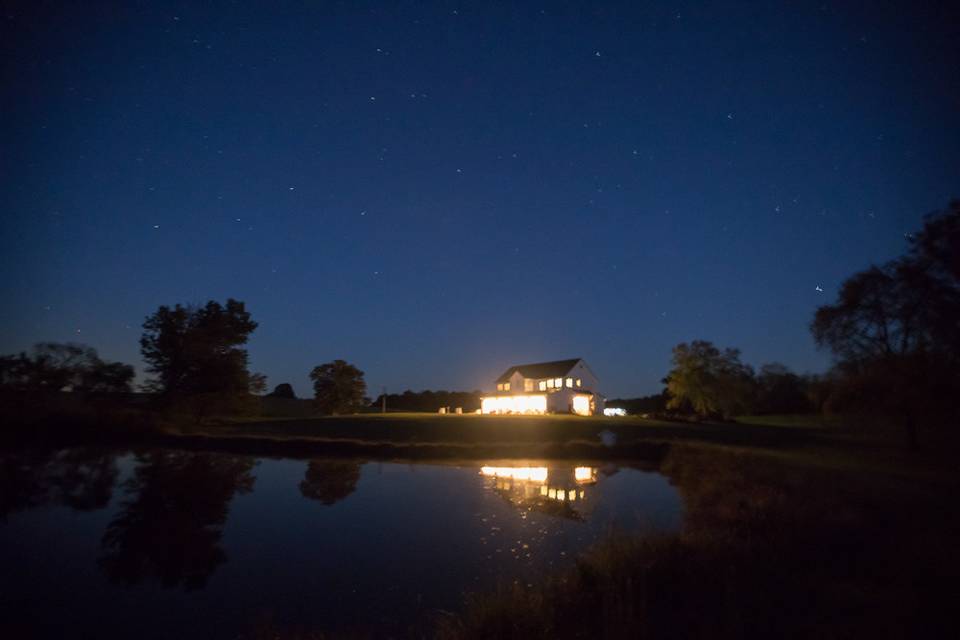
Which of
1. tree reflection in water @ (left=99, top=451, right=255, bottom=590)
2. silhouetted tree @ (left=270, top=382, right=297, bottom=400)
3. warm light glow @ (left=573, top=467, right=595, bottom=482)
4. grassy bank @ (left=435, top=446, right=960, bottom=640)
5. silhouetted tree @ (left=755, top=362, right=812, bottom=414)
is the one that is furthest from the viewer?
silhouetted tree @ (left=270, top=382, right=297, bottom=400)

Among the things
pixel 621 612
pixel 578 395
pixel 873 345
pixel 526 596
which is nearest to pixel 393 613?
pixel 526 596

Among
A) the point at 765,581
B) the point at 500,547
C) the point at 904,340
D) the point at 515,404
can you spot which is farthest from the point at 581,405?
the point at 765,581

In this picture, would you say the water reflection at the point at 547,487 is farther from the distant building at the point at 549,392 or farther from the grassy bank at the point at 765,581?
the distant building at the point at 549,392

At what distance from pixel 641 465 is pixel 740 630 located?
86.3ft

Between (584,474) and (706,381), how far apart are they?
4036 cm

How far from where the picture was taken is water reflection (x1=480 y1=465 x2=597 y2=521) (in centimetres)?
1814

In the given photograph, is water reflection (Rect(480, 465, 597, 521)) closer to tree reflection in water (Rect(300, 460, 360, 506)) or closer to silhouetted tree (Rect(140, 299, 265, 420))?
tree reflection in water (Rect(300, 460, 360, 506))

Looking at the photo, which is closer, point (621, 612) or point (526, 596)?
point (621, 612)

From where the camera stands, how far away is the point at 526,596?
813 cm

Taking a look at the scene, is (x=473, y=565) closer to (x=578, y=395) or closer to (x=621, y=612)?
(x=621, y=612)

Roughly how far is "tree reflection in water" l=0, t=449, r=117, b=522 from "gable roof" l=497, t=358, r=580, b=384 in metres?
45.5

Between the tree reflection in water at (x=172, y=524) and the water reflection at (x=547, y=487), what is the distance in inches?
411

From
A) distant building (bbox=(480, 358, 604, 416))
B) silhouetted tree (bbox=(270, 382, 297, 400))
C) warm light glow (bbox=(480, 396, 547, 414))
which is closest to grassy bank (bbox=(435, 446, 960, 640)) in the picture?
distant building (bbox=(480, 358, 604, 416))

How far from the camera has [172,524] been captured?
16.0 meters
